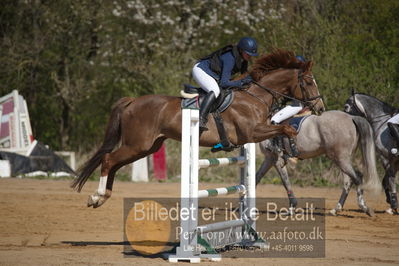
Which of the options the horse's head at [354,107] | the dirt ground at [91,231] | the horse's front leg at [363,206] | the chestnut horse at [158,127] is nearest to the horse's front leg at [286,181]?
the dirt ground at [91,231]

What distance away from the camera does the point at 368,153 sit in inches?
436

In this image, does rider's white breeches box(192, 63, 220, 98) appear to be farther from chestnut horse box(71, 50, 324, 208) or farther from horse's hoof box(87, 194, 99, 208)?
horse's hoof box(87, 194, 99, 208)

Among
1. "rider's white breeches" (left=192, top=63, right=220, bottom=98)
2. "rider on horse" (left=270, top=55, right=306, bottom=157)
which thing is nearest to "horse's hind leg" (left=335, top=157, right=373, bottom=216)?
"rider on horse" (left=270, top=55, right=306, bottom=157)

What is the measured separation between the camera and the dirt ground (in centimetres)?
660

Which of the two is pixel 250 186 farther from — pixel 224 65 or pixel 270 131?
pixel 224 65

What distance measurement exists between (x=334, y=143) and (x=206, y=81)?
4114 millimetres

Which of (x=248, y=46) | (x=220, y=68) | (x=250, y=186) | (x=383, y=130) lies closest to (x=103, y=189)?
(x=250, y=186)

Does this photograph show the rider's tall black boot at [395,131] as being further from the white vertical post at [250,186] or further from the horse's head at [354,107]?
the white vertical post at [250,186]

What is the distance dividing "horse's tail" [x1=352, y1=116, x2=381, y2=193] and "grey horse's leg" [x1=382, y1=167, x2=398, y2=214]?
0.79 meters

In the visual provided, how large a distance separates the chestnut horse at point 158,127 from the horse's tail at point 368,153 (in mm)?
2965

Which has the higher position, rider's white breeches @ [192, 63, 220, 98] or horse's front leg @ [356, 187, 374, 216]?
rider's white breeches @ [192, 63, 220, 98]

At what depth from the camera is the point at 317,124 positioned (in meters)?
11.6

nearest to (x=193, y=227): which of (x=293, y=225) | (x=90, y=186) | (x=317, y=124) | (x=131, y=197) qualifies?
(x=293, y=225)

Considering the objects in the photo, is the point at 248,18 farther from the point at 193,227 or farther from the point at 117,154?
the point at 193,227
